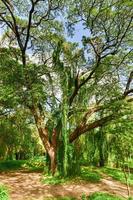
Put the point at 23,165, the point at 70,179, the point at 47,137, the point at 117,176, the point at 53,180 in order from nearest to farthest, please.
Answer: the point at 53,180
the point at 70,179
the point at 47,137
the point at 117,176
the point at 23,165

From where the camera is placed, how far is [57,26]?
17453 mm

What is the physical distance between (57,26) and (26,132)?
831 centimetres

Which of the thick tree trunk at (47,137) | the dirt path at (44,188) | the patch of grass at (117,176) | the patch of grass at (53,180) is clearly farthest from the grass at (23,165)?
the patch of grass at (53,180)

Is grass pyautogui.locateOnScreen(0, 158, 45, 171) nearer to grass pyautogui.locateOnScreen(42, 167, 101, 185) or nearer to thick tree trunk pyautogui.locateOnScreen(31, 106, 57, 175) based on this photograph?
thick tree trunk pyautogui.locateOnScreen(31, 106, 57, 175)

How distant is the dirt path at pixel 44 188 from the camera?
1318cm

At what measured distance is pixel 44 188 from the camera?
14141 millimetres

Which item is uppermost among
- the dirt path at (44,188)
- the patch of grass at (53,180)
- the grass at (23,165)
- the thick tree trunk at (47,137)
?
the thick tree trunk at (47,137)

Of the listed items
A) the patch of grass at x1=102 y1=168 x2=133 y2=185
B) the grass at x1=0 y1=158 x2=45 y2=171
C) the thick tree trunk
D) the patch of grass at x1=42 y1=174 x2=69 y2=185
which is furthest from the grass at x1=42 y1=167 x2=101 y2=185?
the grass at x1=0 y1=158 x2=45 y2=171

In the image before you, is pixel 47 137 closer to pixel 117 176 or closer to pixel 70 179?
pixel 70 179

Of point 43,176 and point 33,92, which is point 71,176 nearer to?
point 43,176

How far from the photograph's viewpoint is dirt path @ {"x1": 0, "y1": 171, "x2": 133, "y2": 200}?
13180 millimetres

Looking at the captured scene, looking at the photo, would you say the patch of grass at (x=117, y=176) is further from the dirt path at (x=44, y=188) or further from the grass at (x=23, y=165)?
the grass at (x=23, y=165)

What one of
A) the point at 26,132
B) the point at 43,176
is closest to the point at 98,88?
the point at 43,176

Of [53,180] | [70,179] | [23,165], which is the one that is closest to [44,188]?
[53,180]
